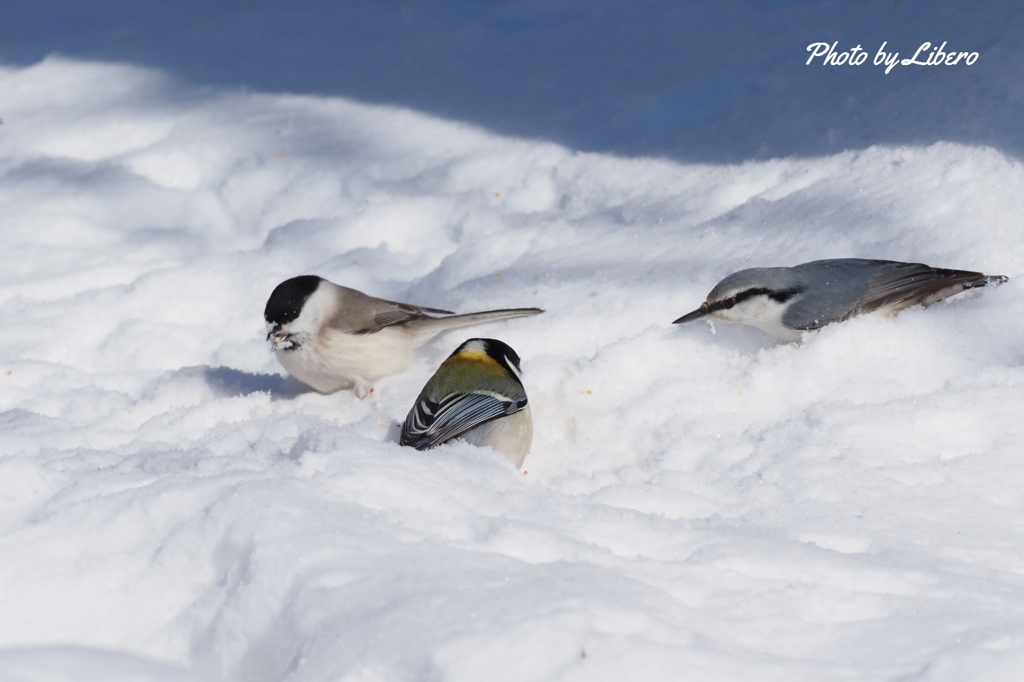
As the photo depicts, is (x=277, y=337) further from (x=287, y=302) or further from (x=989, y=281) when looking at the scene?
(x=989, y=281)

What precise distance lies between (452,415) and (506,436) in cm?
17

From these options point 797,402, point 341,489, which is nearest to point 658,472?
point 797,402

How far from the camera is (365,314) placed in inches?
146

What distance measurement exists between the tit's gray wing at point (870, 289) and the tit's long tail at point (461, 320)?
0.96 metres

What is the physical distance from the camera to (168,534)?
2180 millimetres

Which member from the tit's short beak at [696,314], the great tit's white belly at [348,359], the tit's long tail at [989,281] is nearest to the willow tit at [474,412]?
the great tit's white belly at [348,359]

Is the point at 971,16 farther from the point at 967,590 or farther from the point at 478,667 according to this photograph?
the point at 478,667

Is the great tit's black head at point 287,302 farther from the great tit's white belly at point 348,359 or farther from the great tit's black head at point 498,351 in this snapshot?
the great tit's black head at point 498,351

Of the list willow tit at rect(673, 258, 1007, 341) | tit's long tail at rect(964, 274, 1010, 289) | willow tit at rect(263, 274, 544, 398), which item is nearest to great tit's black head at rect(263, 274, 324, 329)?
willow tit at rect(263, 274, 544, 398)

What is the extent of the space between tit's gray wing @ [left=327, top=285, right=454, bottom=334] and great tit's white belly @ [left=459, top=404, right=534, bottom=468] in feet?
2.82

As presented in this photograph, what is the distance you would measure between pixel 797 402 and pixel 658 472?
562 millimetres

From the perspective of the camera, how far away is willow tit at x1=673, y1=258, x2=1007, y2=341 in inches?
130

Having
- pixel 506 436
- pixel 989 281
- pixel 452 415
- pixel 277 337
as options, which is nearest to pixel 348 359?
pixel 277 337

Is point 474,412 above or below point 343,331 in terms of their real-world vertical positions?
below
